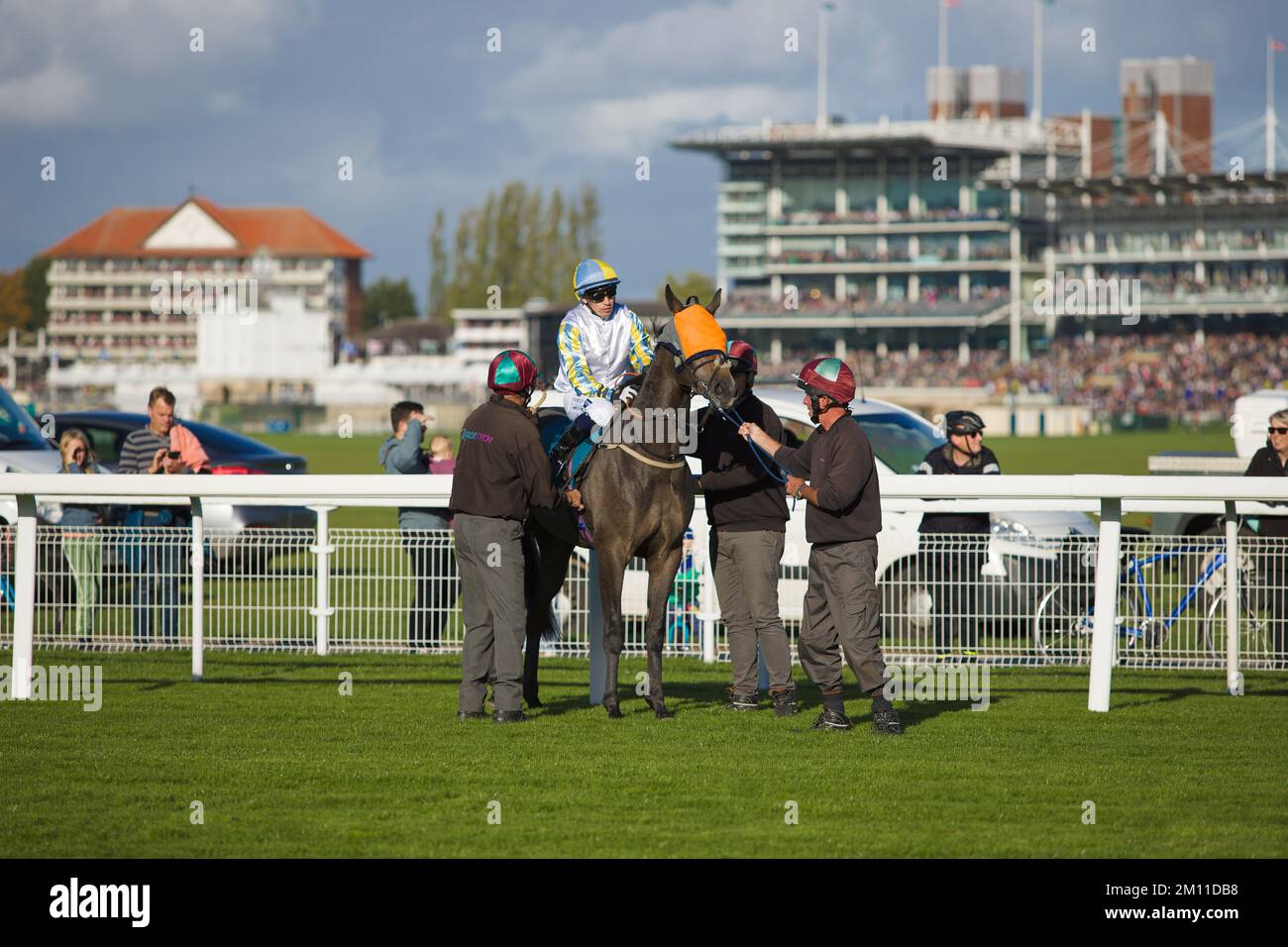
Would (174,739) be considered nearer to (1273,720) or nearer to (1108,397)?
(1273,720)

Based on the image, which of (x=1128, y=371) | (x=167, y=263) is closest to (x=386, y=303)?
(x=167, y=263)

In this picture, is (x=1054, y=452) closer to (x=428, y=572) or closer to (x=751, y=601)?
(x=428, y=572)

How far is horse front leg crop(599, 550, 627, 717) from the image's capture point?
8.76 metres

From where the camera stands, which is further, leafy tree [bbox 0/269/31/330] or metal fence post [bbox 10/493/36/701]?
leafy tree [bbox 0/269/31/330]

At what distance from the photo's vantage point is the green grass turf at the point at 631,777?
6.12m

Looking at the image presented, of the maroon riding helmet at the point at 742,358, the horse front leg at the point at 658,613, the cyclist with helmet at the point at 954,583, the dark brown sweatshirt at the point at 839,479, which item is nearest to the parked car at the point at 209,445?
the cyclist with helmet at the point at 954,583

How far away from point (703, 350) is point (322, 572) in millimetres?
3634

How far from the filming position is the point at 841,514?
8.29 meters

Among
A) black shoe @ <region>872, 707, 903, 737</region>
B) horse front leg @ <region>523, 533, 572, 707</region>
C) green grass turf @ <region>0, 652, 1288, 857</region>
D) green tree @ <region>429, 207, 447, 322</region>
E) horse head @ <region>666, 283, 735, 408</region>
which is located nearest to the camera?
green grass turf @ <region>0, 652, 1288, 857</region>

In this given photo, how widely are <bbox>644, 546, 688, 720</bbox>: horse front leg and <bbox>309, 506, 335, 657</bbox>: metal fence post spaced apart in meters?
2.69

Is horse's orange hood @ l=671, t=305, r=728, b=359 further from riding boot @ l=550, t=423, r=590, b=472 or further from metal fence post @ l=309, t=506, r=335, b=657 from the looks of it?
metal fence post @ l=309, t=506, r=335, b=657

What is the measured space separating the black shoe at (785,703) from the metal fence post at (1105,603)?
1671 millimetres

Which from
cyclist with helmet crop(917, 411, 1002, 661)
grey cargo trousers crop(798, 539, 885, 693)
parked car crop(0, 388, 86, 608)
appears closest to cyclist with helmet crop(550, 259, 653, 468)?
grey cargo trousers crop(798, 539, 885, 693)
